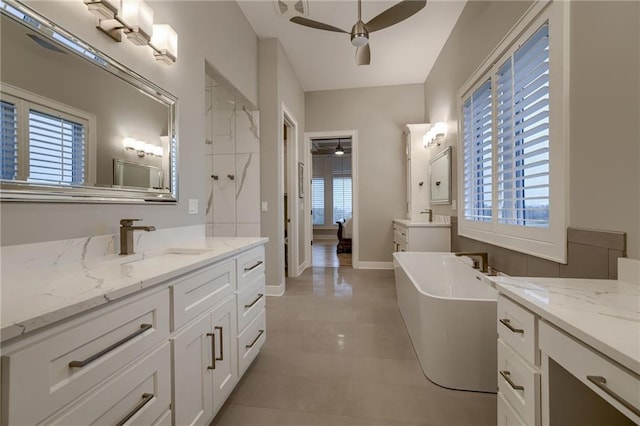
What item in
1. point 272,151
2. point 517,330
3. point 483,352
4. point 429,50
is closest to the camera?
point 517,330

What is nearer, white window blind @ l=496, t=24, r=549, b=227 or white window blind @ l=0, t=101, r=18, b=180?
white window blind @ l=0, t=101, r=18, b=180

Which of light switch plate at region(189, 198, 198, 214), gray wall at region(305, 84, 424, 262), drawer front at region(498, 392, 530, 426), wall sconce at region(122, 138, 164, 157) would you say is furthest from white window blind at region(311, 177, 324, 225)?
drawer front at region(498, 392, 530, 426)

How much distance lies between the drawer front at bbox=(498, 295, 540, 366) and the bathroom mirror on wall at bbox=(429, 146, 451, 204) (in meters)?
2.57

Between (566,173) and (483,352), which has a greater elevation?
(566,173)

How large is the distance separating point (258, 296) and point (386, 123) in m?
3.97

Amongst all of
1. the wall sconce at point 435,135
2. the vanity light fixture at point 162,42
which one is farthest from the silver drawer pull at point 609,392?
the wall sconce at point 435,135

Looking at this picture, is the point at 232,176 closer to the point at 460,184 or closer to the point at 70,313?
the point at 460,184

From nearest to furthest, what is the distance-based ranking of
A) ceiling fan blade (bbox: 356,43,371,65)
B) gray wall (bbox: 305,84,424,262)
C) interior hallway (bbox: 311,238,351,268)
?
ceiling fan blade (bbox: 356,43,371,65) < gray wall (bbox: 305,84,424,262) < interior hallway (bbox: 311,238,351,268)

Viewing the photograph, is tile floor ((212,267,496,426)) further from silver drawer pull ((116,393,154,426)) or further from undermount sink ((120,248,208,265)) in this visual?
undermount sink ((120,248,208,265))

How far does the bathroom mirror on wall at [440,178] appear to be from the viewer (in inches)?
134

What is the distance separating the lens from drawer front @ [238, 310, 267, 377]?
5.27ft

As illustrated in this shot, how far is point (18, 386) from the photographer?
0.55 metres

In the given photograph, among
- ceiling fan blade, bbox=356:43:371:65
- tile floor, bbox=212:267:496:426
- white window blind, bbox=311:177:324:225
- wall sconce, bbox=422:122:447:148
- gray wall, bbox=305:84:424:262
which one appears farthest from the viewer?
white window blind, bbox=311:177:324:225

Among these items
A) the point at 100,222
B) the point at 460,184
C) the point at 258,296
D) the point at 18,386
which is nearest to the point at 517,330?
the point at 18,386
